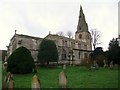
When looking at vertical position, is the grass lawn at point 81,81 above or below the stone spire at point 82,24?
below

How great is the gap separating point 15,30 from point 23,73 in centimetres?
1988

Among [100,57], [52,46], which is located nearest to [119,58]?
[100,57]

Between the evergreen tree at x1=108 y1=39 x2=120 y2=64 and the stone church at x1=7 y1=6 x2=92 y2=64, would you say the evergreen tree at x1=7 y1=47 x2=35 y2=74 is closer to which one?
the stone church at x1=7 y1=6 x2=92 y2=64

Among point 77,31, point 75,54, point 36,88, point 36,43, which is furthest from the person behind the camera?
point 77,31

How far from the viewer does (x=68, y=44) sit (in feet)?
203

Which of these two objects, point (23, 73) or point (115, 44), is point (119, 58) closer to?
point (115, 44)

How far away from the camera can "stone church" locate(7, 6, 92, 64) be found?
52.0 meters

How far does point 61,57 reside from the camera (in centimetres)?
5756

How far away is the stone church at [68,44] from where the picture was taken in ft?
171

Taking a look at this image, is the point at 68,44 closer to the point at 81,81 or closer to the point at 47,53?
the point at 47,53

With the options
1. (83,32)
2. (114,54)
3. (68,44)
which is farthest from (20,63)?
(83,32)

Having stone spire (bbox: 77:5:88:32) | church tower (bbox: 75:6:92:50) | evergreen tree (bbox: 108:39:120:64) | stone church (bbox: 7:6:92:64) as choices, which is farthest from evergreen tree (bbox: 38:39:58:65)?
stone spire (bbox: 77:5:88:32)

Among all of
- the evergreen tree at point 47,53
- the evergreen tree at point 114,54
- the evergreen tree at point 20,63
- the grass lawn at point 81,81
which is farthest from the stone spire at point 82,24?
the grass lawn at point 81,81

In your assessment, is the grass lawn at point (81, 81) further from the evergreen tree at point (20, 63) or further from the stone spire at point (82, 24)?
the stone spire at point (82, 24)
